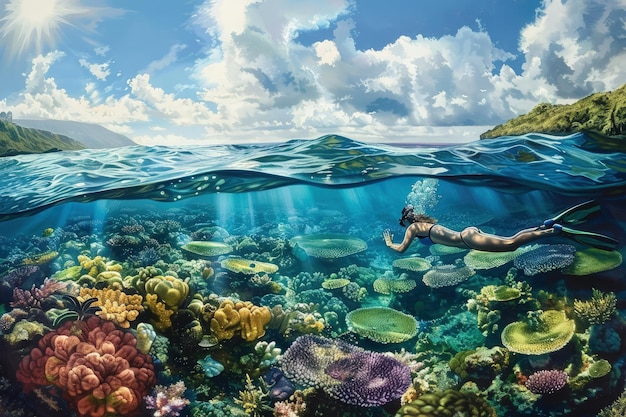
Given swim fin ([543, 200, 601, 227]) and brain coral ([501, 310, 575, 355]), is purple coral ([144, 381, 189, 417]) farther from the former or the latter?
swim fin ([543, 200, 601, 227])

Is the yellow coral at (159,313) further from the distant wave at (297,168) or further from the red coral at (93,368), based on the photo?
the distant wave at (297,168)

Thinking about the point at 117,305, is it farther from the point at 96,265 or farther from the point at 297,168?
the point at 297,168

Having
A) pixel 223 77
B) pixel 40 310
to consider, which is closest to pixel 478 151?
pixel 223 77

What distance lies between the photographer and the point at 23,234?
8070 millimetres

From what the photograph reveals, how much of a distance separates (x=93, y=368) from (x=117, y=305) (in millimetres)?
872

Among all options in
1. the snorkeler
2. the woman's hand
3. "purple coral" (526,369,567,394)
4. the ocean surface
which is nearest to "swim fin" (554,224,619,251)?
the snorkeler

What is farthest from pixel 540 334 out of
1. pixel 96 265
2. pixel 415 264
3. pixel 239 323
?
pixel 96 265

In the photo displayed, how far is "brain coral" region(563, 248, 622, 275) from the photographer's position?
654 cm

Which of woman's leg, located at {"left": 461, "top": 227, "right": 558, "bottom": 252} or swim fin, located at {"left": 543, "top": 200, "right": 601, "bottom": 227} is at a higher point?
swim fin, located at {"left": 543, "top": 200, "right": 601, "bottom": 227}

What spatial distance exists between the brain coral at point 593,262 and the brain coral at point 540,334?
644 millimetres

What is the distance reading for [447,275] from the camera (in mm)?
7062

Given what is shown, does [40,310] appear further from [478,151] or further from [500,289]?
[478,151]

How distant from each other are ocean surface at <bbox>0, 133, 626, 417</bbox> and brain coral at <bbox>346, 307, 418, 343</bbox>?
3 cm

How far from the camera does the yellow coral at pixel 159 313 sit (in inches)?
259
